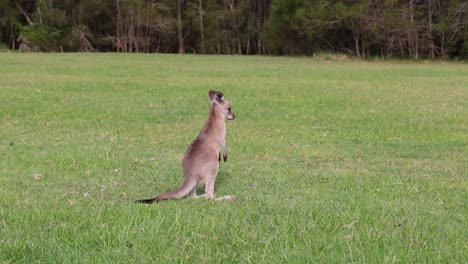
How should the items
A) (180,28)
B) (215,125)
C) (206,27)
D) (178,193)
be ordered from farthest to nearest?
(206,27) → (180,28) → (215,125) → (178,193)

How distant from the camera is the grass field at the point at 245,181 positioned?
396cm

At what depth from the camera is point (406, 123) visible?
1155 cm

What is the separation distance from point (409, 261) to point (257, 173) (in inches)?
130

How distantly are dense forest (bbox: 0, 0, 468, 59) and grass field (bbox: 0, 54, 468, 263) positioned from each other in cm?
2745

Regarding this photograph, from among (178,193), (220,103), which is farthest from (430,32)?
(178,193)

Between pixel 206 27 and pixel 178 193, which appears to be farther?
pixel 206 27

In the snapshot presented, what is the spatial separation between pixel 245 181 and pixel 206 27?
49312 mm

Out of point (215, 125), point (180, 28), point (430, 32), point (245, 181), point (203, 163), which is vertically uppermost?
point (180, 28)

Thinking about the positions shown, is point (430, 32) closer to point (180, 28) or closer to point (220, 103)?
point (180, 28)

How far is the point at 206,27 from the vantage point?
5469 cm

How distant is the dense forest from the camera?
41.9m

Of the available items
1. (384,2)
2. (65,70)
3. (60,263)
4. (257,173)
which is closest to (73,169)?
(257,173)

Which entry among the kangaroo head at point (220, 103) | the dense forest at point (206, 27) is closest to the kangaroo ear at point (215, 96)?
the kangaroo head at point (220, 103)

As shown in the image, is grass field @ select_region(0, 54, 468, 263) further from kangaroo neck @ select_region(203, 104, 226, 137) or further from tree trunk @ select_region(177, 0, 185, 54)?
tree trunk @ select_region(177, 0, 185, 54)
